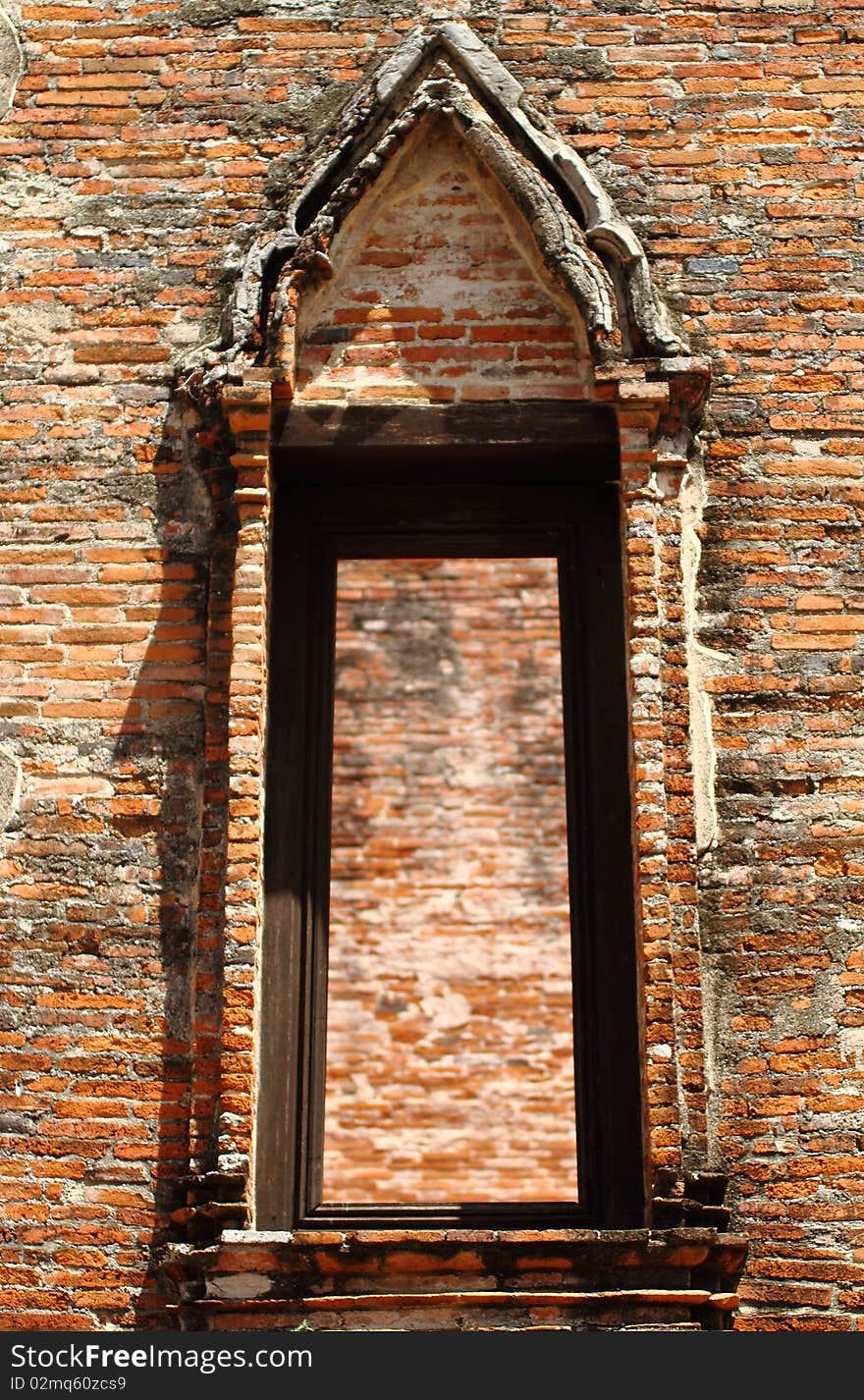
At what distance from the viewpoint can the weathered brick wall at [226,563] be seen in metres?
4.52

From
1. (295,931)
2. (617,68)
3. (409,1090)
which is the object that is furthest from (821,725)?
(409,1090)

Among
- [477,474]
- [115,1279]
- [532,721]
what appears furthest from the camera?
[532,721]

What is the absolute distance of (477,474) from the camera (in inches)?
208

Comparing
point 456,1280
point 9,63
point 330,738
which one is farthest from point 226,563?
point 456,1280

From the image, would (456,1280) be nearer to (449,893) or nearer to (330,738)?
(330,738)

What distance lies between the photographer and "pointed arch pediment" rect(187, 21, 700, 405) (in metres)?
5.20

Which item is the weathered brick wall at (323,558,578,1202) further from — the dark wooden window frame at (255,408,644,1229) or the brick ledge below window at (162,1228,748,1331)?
the brick ledge below window at (162,1228,748,1331)

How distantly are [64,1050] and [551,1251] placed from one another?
151 cm

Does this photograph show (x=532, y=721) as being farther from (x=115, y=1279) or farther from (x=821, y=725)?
(x=115, y=1279)

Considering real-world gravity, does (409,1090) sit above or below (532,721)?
below

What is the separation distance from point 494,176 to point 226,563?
163 cm

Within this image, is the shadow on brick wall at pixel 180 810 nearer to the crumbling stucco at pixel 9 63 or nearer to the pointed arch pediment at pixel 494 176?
the pointed arch pediment at pixel 494 176

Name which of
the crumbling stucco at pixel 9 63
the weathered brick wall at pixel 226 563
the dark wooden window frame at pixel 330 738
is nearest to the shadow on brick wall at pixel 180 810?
the weathered brick wall at pixel 226 563

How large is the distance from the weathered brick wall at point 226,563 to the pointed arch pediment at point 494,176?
0.14 metres
